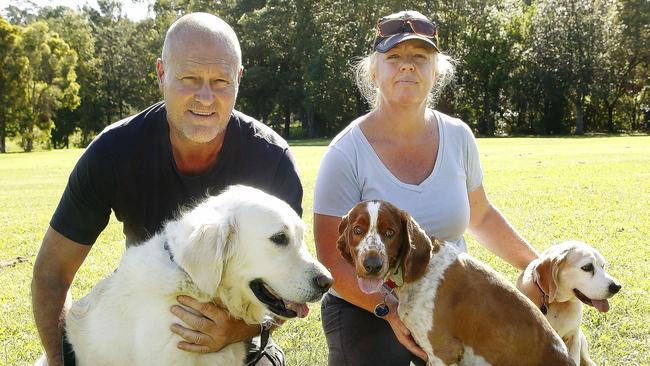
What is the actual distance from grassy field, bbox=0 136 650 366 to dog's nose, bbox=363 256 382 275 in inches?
71.9

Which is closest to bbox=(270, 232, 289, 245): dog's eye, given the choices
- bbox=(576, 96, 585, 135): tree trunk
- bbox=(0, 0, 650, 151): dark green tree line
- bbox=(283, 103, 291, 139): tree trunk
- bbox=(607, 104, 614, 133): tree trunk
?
bbox=(0, 0, 650, 151): dark green tree line

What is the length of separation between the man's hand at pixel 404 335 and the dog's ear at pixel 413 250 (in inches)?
14.8

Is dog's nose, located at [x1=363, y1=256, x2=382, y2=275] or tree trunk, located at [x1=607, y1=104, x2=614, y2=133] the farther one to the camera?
tree trunk, located at [x1=607, y1=104, x2=614, y2=133]

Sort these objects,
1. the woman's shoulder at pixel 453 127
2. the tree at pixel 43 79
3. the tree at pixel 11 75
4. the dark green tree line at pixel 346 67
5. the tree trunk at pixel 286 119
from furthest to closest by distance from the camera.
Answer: the tree trunk at pixel 286 119 < the dark green tree line at pixel 346 67 < the tree at pixel 43 79 < the tree at pixel 11 75 < the woman's shoulder at pixel 453 127

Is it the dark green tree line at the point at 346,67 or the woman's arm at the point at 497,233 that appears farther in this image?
the dark green tree line at the point at 346,67

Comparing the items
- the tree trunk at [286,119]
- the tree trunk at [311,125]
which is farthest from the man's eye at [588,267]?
the tree trunk at [286,119]

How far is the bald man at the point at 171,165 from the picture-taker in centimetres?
397

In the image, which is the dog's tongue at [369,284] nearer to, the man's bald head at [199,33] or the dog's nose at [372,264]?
the dog's nose at [372,264]

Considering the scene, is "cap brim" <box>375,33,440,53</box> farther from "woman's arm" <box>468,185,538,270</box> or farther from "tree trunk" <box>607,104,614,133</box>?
"tree trunk" <box>607,104,614,133</box>

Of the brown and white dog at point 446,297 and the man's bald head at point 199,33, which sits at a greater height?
the man's bald head at point 199,33

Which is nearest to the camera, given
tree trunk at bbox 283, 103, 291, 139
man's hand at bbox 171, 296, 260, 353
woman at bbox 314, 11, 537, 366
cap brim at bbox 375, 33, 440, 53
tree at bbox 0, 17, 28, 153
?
man's hand at bbox 171, 296, 260, 353

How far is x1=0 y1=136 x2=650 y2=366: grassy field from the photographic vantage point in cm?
561

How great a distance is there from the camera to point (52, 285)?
399 cm

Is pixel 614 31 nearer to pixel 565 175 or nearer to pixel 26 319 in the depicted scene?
pixel 565 175
